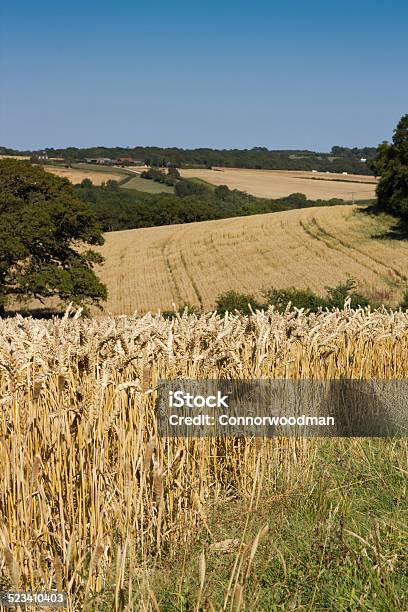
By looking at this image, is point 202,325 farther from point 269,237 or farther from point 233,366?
point 269,237

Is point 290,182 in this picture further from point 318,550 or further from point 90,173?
point 318,550

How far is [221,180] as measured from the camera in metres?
97.6

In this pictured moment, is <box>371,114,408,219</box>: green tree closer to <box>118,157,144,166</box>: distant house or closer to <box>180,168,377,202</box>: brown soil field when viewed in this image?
<box>180,168,377,202</box>: brown soil field

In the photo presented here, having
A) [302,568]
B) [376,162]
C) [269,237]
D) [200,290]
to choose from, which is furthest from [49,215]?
[376,162]

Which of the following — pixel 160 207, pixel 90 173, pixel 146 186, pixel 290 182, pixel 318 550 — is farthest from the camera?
pixel 290 182

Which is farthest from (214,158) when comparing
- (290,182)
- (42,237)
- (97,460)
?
(97,460)

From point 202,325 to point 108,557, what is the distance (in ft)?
6.24

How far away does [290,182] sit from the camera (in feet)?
315

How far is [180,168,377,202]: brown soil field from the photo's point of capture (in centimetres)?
8656

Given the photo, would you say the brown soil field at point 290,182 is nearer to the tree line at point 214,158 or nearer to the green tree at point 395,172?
the tree line at point 214,158

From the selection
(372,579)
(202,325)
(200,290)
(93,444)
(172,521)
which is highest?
(202,325)

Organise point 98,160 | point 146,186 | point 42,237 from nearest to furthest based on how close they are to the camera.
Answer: point 42,237
point 146,186
point 98,160

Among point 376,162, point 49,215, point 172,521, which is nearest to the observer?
point 172,521

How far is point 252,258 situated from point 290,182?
53.9 m
